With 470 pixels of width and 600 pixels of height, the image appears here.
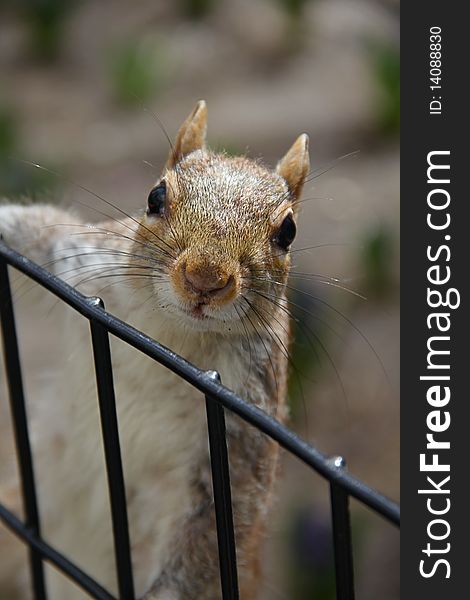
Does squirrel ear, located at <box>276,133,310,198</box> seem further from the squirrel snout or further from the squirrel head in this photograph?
the squirrel snout

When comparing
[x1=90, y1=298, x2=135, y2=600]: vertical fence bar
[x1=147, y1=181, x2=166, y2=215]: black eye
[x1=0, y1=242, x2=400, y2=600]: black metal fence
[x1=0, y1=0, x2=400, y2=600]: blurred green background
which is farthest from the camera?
[x1=0, y1=0, x2=400, y2=600]: blurred green background

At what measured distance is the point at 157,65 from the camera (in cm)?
387

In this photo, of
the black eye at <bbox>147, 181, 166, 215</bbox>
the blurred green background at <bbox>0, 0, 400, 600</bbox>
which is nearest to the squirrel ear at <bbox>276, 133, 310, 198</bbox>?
the black eye at <bbox>147, 181, 166, 215</bbox>

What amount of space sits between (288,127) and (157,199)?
260 centimetres

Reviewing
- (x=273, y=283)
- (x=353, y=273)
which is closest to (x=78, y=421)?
(x=273, y=283)

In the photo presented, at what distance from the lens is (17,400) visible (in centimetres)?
114

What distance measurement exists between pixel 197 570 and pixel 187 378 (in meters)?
0.54

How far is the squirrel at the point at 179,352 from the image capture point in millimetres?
1155

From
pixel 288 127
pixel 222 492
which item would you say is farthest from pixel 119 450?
pixel 288 127

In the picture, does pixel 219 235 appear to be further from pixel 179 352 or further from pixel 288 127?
pixel 288 127

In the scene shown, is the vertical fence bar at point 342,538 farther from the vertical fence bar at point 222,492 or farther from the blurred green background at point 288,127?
the blurred green background at point 288,127

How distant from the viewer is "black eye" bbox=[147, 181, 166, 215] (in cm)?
121

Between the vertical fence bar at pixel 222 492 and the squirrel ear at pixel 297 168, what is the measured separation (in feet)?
1.57

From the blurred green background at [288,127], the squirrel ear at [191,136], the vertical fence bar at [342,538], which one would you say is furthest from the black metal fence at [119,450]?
the blurred green background at [288,127]
